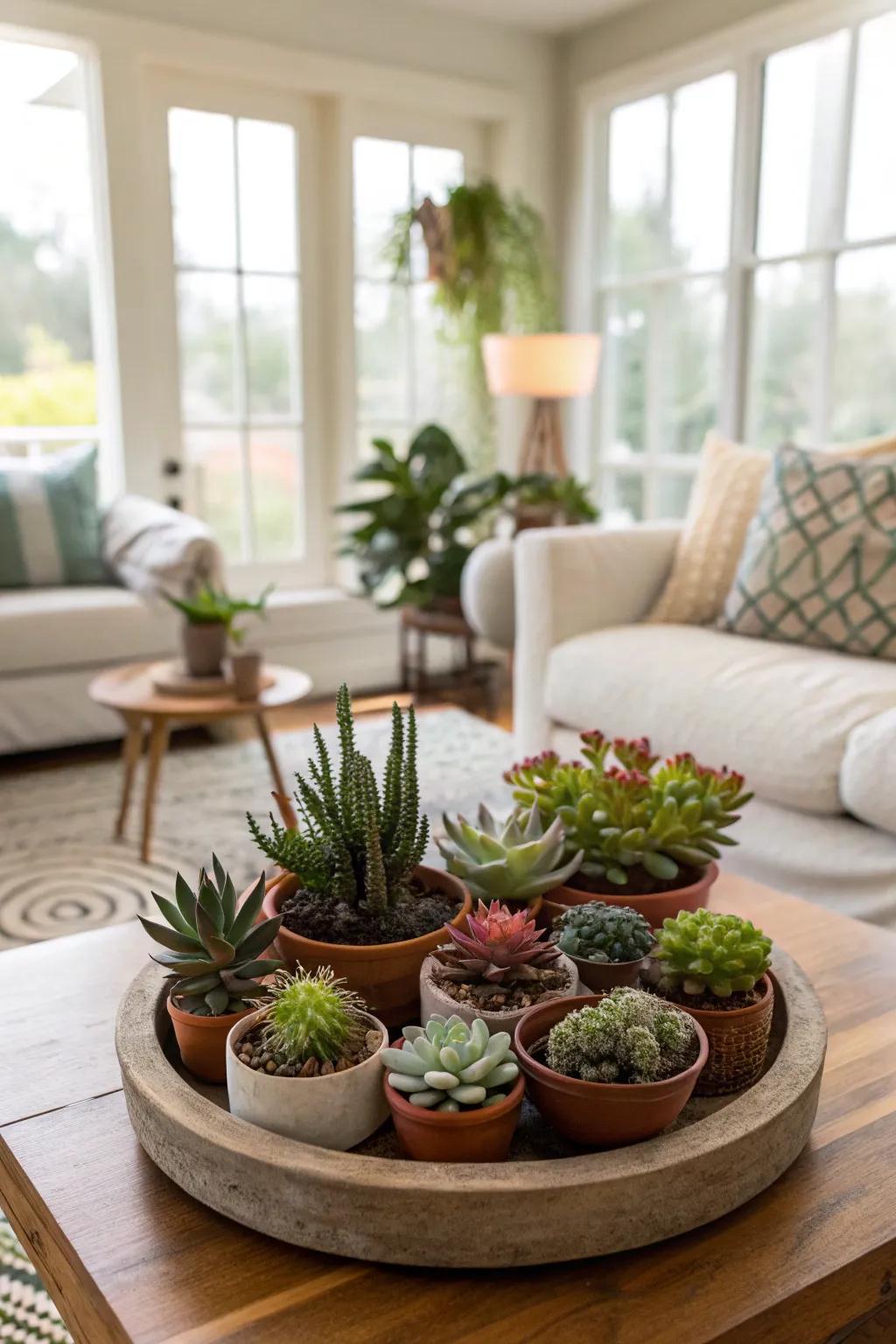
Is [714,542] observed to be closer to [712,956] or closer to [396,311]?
[712,956]

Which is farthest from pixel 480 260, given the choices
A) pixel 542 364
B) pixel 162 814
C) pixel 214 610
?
pixel 162 814

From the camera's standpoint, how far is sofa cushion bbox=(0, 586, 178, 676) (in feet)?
10.2

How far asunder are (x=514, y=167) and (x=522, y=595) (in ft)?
8.03

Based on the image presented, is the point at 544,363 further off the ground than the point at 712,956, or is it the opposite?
the point at 544,363

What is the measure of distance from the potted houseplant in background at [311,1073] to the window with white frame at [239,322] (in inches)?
137

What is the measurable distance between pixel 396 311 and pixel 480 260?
0.37m

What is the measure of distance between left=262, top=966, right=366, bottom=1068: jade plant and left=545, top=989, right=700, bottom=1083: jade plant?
0.15 meters

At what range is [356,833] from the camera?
1005 millimetres

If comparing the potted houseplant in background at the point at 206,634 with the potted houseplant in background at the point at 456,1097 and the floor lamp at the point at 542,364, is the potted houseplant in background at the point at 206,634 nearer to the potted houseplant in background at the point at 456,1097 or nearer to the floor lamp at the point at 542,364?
the floor lamp at the point at 542,364

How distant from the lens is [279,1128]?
78 cm

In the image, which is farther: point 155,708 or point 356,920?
point 155,708

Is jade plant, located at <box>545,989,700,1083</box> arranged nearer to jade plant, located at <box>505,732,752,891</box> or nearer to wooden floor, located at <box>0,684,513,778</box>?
jade plant, located at <box>505,732,752,891</box>

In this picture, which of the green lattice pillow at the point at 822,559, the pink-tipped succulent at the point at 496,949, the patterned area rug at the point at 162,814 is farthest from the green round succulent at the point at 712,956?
the green lattice pillow at the point at 822,559

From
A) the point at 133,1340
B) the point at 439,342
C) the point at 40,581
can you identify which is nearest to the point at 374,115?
the point at 439,342
